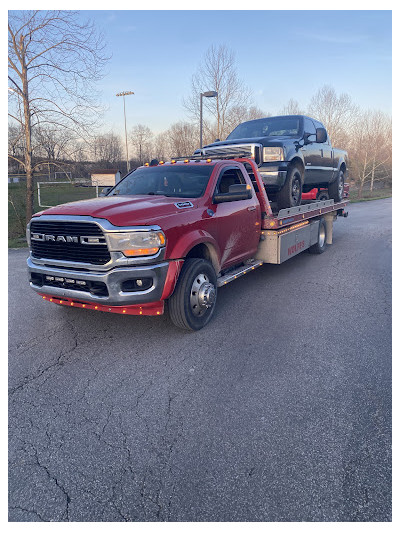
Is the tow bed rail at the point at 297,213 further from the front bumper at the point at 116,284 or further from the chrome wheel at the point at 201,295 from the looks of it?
the front bumper at the point at 116,284

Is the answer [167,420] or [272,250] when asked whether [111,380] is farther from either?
[272,250]

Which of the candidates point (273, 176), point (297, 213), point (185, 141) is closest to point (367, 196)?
point (185, 141)

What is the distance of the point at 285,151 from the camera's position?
22.9ft

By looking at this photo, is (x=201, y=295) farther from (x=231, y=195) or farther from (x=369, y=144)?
(x=369, y=144)

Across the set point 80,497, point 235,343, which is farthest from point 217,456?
point 235,343

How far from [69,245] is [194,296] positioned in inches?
59.9

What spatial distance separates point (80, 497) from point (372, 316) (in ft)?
14.0

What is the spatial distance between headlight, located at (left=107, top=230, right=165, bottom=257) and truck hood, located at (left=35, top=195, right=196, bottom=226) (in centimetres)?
12

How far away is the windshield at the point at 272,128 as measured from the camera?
797 centimetres

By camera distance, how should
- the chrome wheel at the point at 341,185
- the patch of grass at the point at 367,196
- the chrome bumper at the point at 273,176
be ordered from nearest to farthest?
the chrome bumper at the point at 273,176
the chrome wheel at the point at 341,185
the patch of grass at the point at 367,196

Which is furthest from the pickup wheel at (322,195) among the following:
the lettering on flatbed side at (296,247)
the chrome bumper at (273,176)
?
the chrome bumper at (273,176)

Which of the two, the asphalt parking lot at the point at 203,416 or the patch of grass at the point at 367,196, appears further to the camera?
the patch of grass at the point at 367,196

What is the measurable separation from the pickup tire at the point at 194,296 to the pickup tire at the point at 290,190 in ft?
10.1

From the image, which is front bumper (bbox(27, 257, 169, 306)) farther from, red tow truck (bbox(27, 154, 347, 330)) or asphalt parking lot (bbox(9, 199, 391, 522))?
asphalt parking lot (bbox(9, 199, 391, 522))
